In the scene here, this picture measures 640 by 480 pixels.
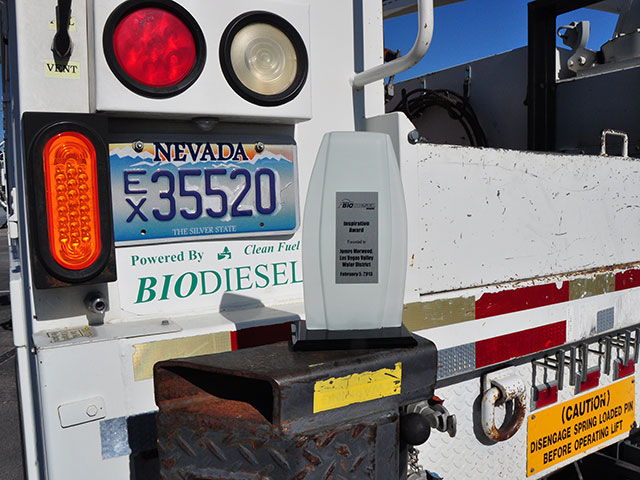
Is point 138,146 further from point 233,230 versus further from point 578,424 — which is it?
point 578,424

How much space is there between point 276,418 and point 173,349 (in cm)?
36

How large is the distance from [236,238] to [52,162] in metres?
0.46

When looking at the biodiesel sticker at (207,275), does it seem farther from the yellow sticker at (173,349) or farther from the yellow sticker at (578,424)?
the yellow sticker at (578,424)

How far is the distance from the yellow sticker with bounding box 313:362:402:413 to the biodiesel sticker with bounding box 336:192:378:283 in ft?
0.75

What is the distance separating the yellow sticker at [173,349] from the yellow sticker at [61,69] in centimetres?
60

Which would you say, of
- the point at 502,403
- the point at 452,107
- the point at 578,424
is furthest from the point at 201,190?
the point at 452,107

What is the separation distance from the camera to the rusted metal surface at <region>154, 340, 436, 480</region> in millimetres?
1037

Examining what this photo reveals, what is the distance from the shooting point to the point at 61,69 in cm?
126

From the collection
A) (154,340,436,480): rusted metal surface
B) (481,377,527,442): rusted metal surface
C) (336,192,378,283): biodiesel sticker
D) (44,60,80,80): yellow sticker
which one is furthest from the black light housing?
(481,377,527,442): rusted metal surface

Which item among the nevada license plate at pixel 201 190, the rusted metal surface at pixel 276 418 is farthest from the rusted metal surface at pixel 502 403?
the nevada license plate at pixel 201 190

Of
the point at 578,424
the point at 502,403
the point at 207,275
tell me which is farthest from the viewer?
the point at 578,424

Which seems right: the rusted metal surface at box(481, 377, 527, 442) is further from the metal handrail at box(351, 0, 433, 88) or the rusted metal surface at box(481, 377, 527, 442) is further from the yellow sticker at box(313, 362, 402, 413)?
the metal handrail at box(351, 0, 433, 88)

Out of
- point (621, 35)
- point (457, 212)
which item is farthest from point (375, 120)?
point (621, 35)

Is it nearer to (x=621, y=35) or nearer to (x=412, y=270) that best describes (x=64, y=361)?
(x=412, y=270)
